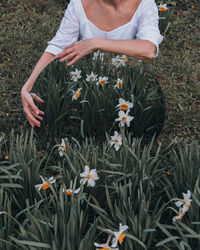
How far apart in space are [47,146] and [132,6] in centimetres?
109

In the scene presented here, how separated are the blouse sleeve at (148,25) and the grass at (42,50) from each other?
2.55 feet

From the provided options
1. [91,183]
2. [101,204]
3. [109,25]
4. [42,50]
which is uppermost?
[109,25]

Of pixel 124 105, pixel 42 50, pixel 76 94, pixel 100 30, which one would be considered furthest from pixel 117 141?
pixel 42 50

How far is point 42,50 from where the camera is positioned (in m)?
3.93

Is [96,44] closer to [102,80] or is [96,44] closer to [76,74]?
[102,80]

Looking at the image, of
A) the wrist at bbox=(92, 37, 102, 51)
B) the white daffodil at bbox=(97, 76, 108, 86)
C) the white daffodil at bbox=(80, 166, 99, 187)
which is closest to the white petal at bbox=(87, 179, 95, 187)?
the white daffodil at bbox=(80, 166, 99, 187)

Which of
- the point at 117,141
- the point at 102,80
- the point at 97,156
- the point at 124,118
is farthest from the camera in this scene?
the point at 102,80

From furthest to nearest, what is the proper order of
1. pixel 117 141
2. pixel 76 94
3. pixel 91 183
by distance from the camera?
pixel 76 94 → pixel 117 141 → pixel 91 183

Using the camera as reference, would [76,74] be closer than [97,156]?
No

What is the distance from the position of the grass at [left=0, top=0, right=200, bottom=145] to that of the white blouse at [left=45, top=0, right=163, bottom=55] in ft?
2.41

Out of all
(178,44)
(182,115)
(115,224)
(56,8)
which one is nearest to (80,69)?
(182,115)

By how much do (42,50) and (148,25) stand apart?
6.42 ft

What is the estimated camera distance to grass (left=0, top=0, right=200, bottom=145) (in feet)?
9.51

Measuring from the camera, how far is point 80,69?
8.69ft
